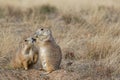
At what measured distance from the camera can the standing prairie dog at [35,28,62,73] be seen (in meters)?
7.70

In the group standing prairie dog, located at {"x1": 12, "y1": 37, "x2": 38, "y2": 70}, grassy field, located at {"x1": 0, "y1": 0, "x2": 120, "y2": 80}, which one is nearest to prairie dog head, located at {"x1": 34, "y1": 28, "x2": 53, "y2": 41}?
standing prairie dog, located at {"x1": 12, "y1": 37, "x2": 38, "y2": 70}

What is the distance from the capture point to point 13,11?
19938mm

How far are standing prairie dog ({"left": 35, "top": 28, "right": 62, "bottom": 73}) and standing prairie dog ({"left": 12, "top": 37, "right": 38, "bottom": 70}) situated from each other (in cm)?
23

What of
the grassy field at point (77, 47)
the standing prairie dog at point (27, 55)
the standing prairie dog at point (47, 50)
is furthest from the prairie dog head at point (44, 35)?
Result: the grassy field at point (77, 47)

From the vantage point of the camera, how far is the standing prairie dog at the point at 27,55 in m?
8.08

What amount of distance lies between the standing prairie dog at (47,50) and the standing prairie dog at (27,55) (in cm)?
23

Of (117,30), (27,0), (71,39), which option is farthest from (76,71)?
(27,0)

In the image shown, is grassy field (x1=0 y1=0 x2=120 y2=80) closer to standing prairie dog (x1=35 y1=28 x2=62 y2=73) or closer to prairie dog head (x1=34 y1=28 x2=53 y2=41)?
standing prairie dog (x1=35 y1=28 x2=62 y2=73)

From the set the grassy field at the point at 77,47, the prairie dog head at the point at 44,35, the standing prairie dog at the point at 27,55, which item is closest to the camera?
the prairie dog head at the point at 44,35

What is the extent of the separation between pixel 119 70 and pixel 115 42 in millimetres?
2206

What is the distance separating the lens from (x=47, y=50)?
7777 millimetres

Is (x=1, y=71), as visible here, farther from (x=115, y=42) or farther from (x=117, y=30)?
(x=117, y=30)

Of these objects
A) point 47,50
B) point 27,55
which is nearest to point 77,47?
point 27,55

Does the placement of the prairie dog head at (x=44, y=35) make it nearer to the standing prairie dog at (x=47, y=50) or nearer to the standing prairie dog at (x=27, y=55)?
the standing prairie dog at (x=47, y=50)
